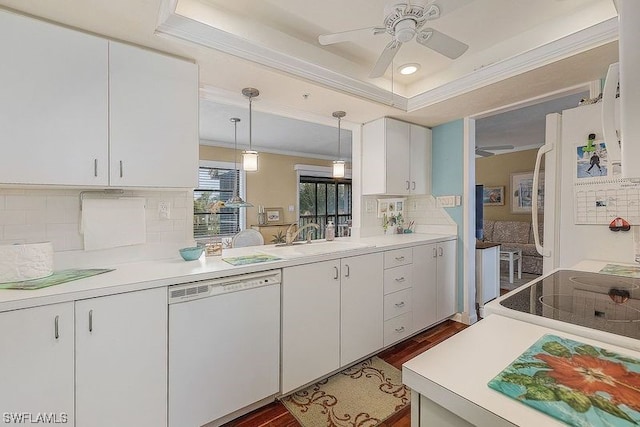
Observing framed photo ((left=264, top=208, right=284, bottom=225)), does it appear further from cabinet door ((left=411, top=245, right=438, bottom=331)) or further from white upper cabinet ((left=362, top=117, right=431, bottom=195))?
cabinet door ((left=411, top=245, right=438, bottom=331))

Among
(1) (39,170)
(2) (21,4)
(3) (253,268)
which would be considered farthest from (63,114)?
(3) (253,268)

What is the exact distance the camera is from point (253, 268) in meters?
1.70

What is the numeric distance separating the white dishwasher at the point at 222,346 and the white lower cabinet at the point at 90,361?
0.07m

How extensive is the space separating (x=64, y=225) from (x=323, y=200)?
5660mm

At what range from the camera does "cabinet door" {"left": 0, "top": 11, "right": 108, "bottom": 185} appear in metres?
1.31

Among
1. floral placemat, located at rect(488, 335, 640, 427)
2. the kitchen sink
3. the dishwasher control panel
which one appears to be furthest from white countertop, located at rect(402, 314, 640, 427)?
the kitchen sink

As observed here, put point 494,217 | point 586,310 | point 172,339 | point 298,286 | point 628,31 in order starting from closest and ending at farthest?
point 628,31 → point 586,310 → point 172,339 → point 298,286 → point 494,217

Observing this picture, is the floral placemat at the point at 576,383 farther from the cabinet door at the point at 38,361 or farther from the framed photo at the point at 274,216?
the framed photo at the point at 274,216

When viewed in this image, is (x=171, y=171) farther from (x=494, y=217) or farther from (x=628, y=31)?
(x=494, y=217)

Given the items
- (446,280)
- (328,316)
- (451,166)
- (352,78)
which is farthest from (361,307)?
(451,166)

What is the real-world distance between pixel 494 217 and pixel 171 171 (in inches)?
277

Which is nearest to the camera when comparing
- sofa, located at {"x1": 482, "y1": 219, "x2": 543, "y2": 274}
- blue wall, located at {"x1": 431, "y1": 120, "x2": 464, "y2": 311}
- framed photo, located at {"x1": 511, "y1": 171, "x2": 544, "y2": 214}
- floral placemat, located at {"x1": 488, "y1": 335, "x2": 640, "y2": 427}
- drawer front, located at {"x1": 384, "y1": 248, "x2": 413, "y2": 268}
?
floral placemat, located at {"x1": 488, "y1": 335, "x2": 640, "y2": 427}

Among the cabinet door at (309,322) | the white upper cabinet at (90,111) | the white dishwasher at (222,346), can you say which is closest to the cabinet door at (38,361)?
the white dishwasher at (222,346)

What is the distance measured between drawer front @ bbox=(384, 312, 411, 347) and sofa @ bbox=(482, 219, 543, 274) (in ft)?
12.6
